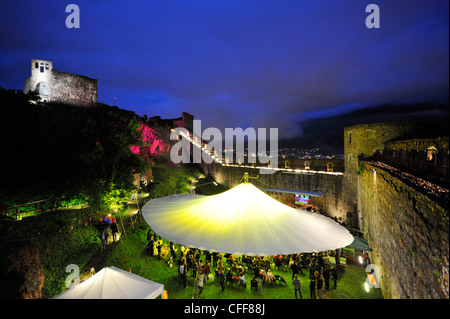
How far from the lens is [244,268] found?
1011 centimetres

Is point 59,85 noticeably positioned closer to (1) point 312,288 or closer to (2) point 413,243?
(1) point 312,288

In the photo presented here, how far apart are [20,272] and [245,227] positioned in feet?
29.5

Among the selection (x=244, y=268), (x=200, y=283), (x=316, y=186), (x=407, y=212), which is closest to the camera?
(x=407, y=212)

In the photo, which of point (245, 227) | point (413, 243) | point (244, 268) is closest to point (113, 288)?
point (245, 227)

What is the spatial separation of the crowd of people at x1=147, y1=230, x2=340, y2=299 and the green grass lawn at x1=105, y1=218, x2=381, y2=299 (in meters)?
0.23

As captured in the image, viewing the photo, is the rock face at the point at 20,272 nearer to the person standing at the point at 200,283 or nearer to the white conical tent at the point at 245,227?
the white conical tent at the point at 245,227

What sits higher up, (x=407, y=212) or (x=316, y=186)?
(x=407, y=212)

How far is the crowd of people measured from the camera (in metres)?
8.32

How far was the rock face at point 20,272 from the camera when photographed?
6.68 meters

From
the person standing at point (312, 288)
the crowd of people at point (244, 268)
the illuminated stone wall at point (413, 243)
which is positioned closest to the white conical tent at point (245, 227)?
A: the illuminated stone wall at point (413, 243)

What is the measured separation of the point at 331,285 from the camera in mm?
9352

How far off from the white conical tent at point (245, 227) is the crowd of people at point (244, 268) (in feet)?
13.7
